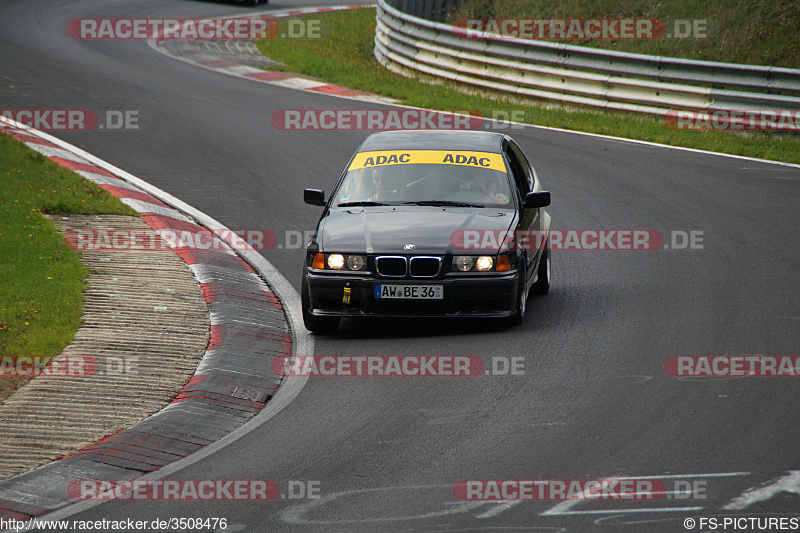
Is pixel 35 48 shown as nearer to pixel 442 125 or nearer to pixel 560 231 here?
pixel 442 125

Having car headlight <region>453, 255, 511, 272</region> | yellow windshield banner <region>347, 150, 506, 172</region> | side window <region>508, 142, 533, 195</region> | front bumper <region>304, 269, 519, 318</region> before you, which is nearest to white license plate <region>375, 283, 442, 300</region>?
front bumper <region>304, 269, 519, 318</region>

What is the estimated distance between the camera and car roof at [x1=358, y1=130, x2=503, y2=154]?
9.76 m

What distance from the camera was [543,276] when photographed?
31.7 feet

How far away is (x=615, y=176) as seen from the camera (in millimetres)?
14664

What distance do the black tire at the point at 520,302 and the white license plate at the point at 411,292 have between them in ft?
2.31

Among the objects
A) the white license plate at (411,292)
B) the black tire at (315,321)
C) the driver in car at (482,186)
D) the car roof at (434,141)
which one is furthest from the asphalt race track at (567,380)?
the car roof at (434,141)

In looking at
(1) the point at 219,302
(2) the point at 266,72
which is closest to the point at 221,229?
(1) the point at 219,302

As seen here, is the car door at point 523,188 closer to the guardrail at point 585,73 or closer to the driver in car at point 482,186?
the driver in car at point 482,186

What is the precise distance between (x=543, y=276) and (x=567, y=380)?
2.49m

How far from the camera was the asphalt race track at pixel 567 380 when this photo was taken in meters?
5.36

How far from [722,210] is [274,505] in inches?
352

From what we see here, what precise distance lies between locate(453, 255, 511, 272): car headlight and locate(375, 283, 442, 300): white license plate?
0.26m

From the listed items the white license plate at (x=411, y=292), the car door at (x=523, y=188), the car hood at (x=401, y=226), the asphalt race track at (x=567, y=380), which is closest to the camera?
the asphalt race track at (x=567, y=380)

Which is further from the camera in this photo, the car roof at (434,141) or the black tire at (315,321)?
the car roof at (434,141)
